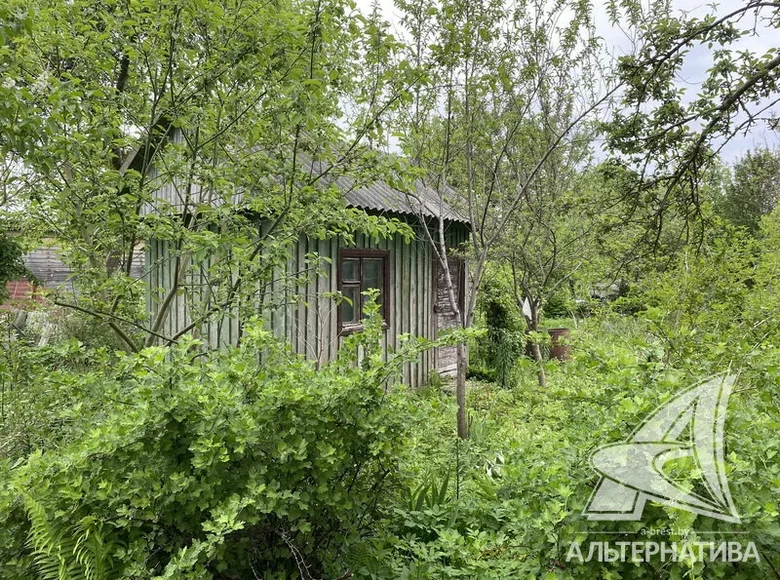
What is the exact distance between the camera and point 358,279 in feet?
23.3

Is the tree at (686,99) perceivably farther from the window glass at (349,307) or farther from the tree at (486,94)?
the window glass at (349,307)

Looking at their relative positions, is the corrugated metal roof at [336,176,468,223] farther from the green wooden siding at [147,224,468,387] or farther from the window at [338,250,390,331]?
the window at [338,250,390,331]

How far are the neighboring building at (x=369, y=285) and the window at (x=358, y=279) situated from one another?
2cm

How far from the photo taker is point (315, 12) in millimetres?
2938

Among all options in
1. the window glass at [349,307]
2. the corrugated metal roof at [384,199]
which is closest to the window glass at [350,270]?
the window glass at [349,307]

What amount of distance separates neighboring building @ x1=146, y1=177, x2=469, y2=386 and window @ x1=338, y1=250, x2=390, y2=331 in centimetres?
2

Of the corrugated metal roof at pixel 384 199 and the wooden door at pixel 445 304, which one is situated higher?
the corrugated metal roof at pixel 384 199

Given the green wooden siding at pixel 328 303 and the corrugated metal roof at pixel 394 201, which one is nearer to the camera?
the corrugated metal roof at pixel 394 201

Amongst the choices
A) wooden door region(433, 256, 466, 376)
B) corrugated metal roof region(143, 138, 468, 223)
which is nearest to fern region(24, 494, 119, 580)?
corrugated metal roof region(143, 138, 468, 223)

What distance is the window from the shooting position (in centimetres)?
686

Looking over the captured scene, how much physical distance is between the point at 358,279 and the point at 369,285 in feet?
1.07

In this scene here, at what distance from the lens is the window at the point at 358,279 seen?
6855 millimetres

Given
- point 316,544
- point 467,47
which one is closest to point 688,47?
point 467,47

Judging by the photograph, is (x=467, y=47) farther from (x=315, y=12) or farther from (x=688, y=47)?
(x=688, y=47)
